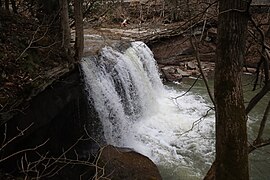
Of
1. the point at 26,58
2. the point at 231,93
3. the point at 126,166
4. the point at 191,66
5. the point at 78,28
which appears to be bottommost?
the point at 126,166

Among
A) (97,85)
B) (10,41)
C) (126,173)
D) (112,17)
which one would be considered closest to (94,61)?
(97,85)

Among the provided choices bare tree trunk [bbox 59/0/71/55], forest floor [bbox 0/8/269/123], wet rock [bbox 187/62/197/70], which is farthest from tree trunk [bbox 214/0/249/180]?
wet rock [bbox 187/62/197/70]

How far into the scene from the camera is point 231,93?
289 centimetres

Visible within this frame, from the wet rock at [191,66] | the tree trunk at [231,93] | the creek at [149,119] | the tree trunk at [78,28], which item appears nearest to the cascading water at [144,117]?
the creek at [149,119]

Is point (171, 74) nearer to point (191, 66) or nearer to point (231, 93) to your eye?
point (191, 66)

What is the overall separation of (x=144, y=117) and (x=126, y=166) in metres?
3.70

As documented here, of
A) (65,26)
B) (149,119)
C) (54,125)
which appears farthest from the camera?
(149,119)

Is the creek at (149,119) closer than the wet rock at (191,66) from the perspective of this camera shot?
Yes

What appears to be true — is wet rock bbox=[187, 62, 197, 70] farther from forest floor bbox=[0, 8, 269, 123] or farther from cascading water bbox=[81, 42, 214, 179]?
forest floor bbox=[0, 8, 269, 123]

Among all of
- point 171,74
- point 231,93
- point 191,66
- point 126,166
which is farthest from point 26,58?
point 191,66

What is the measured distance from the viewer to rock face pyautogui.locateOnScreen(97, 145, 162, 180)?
17.6 ft

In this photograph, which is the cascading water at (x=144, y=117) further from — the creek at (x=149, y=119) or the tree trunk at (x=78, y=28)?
the tree trunk at (x=78, y=28)

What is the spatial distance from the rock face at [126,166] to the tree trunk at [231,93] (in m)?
2.47

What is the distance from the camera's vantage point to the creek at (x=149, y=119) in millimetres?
6867
